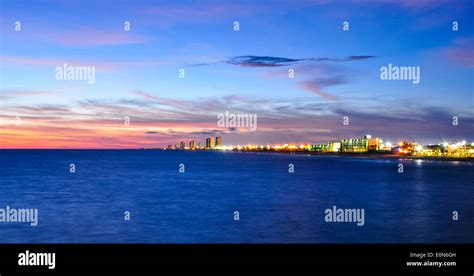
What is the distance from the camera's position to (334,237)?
101 ft

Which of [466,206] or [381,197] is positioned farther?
[381,197]

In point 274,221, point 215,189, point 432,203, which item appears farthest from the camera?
point 215,189

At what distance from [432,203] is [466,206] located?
4595mm

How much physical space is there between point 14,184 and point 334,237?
64279 mm
